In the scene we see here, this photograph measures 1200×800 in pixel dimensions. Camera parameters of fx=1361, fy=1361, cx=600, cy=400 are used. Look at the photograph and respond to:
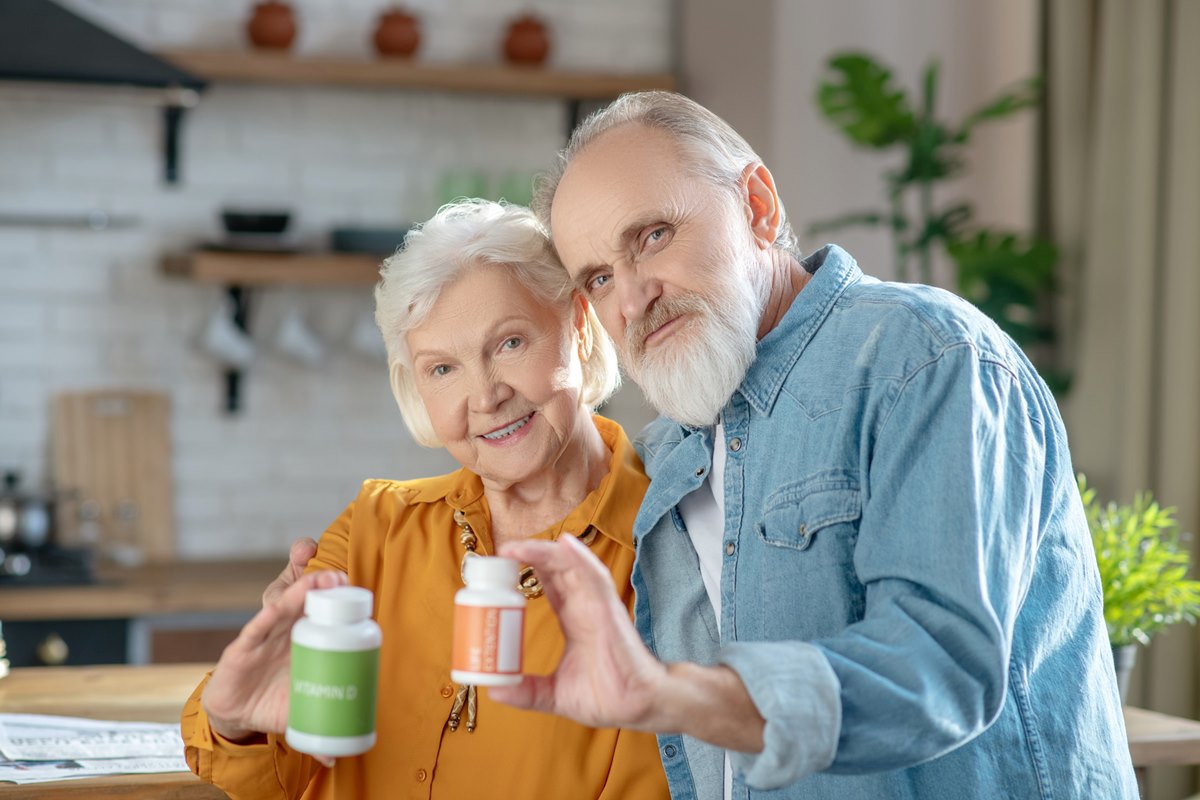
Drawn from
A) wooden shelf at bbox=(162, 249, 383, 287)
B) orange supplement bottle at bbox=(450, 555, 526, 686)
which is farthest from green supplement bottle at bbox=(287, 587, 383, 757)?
wooden shelf at bbox=(162, 249, 383, 287)

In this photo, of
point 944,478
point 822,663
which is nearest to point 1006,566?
point 944,478

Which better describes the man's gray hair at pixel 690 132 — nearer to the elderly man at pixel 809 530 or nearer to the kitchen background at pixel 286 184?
the elderly man at pixel 809 530

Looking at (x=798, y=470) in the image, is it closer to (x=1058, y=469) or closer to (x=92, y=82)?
(x=1058, y=469)

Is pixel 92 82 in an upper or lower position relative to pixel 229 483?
upper

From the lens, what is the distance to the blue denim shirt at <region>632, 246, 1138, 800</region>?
3.85 ft

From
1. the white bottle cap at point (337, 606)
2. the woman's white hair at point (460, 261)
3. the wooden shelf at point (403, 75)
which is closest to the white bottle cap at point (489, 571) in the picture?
the white bottle cap at point (337, 606)

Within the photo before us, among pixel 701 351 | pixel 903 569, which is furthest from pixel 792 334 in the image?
pixel 903 569

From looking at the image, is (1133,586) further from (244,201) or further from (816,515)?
(244,201)

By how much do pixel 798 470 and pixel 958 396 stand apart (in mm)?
223

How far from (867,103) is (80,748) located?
2.64 metres

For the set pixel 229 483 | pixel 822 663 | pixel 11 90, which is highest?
Answer: pixel 11 90

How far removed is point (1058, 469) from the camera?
55.1 inches

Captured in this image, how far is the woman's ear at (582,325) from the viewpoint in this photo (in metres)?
1.98

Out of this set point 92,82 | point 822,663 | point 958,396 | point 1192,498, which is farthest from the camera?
point 92,82
